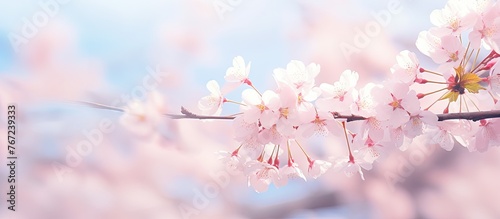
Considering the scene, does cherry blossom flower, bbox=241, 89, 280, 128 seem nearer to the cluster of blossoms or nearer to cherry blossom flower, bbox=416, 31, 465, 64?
the cluster of blossoms

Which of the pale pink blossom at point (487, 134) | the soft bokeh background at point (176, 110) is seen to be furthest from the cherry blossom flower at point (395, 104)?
the soft bokeh background at point (176, 110)

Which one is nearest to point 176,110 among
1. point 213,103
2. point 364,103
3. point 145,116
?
point 145,116

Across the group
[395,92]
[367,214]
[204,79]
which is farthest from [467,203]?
[395,92]

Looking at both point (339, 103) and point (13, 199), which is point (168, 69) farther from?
point (339, 103)

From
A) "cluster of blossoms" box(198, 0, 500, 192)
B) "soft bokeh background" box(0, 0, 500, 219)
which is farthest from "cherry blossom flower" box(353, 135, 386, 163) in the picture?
"soft bokeh background" box(0, 0, 500, 219)

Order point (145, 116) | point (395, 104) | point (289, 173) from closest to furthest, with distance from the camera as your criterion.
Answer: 1. point (395, 104)
2. point (289, 173)
3. point (145, 116)

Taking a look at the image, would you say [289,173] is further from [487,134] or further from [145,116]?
[145,116]

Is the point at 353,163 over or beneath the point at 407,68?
beneath

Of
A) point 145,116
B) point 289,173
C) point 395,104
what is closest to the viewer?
point 395,104

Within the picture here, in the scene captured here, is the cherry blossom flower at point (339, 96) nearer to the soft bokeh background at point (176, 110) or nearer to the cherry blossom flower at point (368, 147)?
the cherry blossom flower at point (368, 147)
